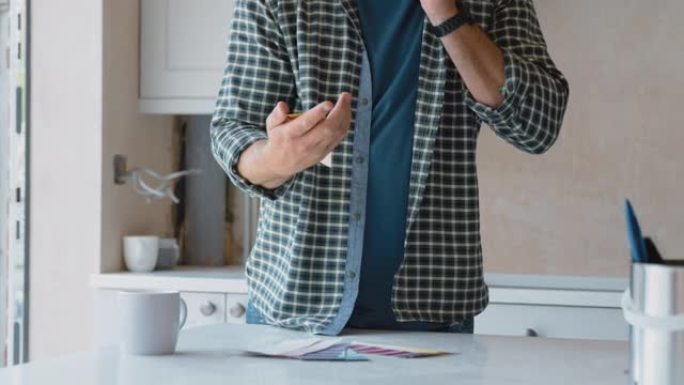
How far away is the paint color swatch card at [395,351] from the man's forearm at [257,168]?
0.22 meters

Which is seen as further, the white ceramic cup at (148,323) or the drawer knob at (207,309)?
the drawer knob at (207,309)

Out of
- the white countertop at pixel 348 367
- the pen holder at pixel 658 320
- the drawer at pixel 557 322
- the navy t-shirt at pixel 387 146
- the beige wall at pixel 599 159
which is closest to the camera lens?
the pen holder at pixel 658 320

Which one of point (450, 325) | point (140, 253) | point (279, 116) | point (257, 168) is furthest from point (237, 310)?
point (279, 116)

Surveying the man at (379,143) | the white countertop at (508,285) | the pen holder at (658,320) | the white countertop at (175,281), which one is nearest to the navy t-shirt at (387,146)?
the man at (379,143)

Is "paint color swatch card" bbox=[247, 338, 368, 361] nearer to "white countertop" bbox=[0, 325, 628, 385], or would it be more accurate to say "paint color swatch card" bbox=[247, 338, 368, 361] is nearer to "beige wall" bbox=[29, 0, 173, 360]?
"white countertop" bbox=[0, 325, 628, 385]

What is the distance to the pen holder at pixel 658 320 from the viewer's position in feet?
2.86

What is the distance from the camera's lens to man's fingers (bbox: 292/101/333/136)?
3.78 feet

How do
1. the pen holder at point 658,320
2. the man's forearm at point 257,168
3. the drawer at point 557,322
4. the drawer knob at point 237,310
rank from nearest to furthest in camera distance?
the pen holder at point 658,320, the man's forearm at point 257,168, the drawer at point 557,322, the drawer knob at point 237,310

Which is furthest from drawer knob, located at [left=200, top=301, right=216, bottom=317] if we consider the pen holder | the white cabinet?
the pen holder

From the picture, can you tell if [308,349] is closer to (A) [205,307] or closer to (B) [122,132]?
(A) [205,307]

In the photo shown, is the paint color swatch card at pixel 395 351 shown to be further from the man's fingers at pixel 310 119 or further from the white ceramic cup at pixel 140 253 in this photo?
the white ceramic cup at pixel 140 253

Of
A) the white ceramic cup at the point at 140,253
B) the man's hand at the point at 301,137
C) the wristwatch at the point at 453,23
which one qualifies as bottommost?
the white ceramic cup at the point at 140,253

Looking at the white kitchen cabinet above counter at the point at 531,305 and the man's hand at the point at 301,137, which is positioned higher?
the man's hand at the point at 301,137

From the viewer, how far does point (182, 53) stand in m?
3.06
